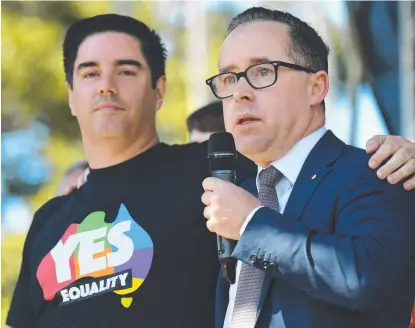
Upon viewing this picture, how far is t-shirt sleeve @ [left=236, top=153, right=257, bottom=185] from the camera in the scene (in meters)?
3.12

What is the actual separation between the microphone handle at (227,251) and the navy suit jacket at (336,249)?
4.4 inches

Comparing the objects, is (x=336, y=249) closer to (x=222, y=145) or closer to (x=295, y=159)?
(x=295, y=159)

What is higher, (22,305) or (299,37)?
(299,37)

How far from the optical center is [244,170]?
3.17 metres

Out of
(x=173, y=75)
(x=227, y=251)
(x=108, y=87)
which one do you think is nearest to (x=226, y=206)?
(x=227, y=251)

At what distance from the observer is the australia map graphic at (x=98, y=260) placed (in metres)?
2.97

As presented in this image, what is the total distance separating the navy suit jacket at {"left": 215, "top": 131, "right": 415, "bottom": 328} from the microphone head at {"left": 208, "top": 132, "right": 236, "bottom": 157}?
0.22 metres

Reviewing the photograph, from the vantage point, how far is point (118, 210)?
3.12m

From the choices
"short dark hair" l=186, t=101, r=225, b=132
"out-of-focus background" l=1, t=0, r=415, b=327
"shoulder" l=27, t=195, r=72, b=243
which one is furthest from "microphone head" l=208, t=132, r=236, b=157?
"out-of-focus background" l=1, t=0, r=415, b=327

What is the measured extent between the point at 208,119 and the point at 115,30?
112cm

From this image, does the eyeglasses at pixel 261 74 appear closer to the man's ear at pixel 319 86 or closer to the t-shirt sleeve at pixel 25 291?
the man's ear at pixel 319 86

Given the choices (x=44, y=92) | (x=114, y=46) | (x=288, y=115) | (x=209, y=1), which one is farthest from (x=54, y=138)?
(x=288, y=115)

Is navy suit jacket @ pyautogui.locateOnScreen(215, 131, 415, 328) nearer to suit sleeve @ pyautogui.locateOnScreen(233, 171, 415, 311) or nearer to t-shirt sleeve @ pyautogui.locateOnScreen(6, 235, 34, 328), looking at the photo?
suit sleeve @ pyautogui.locateOnScreen(233, 171, 415, 311)

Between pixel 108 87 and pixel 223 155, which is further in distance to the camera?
pixel 108 87
